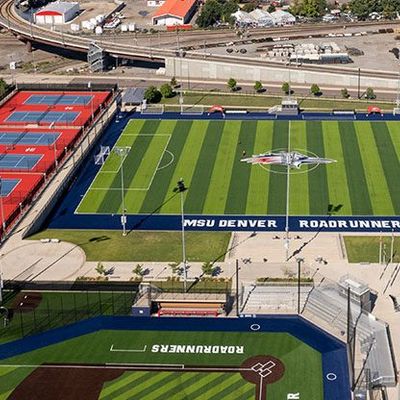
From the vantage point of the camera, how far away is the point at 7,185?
10900 cm

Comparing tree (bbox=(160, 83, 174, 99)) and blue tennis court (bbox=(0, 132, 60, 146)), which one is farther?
tree (bbox=(160, 83, 174, 99))

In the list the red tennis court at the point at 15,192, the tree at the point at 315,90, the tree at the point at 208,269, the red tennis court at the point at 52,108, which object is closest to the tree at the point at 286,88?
the tree at the point at 315,90

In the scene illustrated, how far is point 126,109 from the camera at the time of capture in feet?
464

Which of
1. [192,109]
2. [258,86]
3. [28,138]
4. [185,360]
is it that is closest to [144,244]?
[185,360]

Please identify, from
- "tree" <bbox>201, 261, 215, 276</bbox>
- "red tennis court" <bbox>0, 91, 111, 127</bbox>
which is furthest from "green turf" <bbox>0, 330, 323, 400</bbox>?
"red tennis court" <bbox>0, 91, 111, 127</bbox>

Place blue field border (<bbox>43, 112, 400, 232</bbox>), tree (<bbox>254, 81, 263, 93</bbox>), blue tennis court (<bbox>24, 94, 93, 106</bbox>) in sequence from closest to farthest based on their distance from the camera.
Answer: blue field border (<bbox>43, 112, 400, 232</bbox>), blue tennis court (<bbox>24, 94, 93, 106</bbox>), tree (<bbox>254, 81, 263, 93</bbox>)

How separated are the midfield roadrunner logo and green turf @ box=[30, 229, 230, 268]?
906 inches

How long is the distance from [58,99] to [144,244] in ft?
Answer: 198

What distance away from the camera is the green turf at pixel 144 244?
9044 cm

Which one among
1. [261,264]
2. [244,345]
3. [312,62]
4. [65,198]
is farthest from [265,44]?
[244,345]

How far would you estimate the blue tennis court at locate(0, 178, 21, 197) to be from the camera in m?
106

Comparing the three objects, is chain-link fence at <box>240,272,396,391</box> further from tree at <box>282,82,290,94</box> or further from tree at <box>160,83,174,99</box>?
tree at <box>160,83,174,99</box>

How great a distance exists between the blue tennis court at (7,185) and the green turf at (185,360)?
3585cm

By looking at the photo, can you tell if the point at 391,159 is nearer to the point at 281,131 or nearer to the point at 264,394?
the point at 281,131
